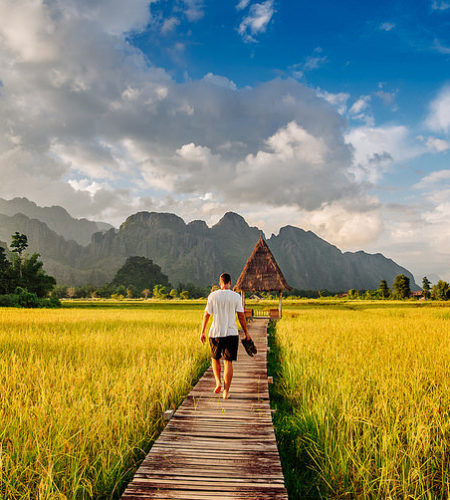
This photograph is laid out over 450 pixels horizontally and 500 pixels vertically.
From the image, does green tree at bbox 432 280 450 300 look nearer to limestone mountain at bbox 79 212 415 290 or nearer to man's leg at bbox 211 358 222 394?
man's leg at bbox 211 358 222 394

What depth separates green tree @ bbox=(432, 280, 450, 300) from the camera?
50019 mm

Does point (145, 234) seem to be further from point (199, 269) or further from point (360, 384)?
point (360, 384)

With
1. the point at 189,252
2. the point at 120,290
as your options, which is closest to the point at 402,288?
the point at 120,290

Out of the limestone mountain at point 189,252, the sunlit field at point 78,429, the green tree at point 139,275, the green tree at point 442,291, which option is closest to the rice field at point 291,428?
the sunlit field at point 78,429

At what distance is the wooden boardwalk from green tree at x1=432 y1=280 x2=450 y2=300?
57.4 m

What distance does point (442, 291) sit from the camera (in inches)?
2024

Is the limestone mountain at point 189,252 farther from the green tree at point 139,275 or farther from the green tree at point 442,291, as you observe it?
the green tree at point 442,291

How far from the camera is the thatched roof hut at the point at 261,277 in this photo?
1911 cm

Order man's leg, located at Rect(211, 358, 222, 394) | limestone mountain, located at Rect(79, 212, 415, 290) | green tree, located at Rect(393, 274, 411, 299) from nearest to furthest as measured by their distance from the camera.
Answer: man's leg, located at Rect(211, 358, 222, 394), green tree, located at Rect(393, 274, 411, 299), limestone mountain, located at Rect(79, 212, 415, 290)

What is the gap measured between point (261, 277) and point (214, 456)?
16.7m

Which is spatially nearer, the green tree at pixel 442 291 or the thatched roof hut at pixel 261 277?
the thatched roof hut at pixel 261 277

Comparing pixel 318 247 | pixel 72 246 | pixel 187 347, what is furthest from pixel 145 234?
pixel 187 347

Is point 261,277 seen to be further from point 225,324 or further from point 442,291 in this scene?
point 442,291

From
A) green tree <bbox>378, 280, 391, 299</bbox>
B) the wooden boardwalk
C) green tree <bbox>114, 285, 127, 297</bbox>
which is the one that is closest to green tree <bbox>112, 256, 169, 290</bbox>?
green tree <bbox>114, 285, 127, 297</bbox>
